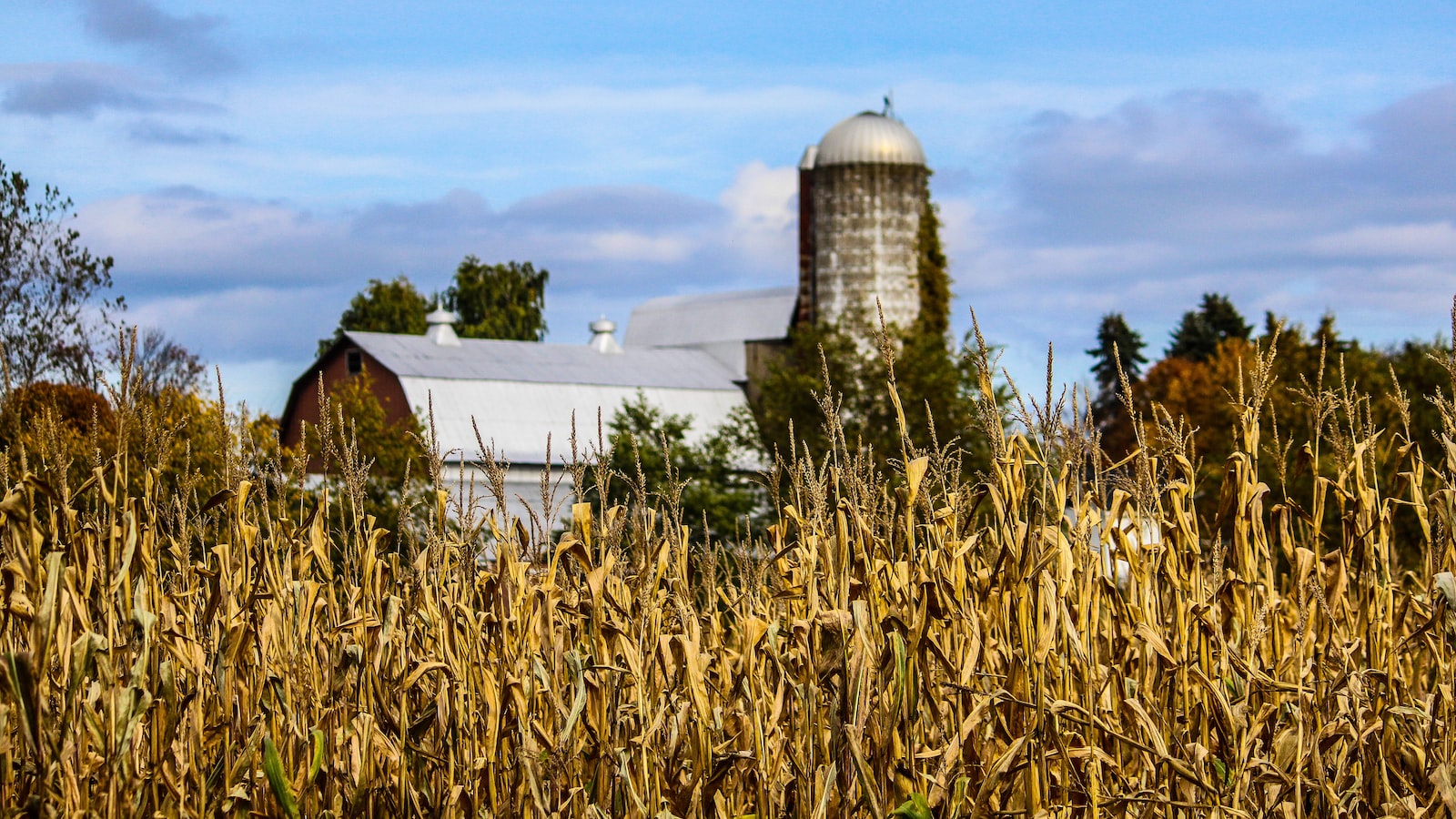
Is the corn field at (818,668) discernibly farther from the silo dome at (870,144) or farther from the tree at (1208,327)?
the tree at (1208,327)

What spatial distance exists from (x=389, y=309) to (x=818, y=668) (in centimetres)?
5858

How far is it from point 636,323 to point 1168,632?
53.2m

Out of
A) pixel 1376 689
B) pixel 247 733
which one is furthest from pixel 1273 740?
pixel 247 733

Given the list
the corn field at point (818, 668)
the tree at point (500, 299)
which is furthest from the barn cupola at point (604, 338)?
the corn field at point (818, 668)

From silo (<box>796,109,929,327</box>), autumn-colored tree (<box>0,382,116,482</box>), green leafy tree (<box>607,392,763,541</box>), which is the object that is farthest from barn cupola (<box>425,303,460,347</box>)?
autumn-colored tree (<box>0,382,116,482</box>)

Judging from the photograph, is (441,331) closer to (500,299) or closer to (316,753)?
(500,299)

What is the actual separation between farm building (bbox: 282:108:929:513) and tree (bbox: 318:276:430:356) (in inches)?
483

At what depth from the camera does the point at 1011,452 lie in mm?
3412

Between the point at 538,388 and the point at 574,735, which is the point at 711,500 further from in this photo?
the point at 574,735

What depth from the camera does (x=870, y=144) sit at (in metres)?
43.9

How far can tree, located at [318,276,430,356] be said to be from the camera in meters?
60.1

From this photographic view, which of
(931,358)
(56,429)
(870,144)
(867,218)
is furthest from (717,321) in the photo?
(56,429)

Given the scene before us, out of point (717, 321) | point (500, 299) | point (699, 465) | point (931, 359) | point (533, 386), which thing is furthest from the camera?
point (500, 299)

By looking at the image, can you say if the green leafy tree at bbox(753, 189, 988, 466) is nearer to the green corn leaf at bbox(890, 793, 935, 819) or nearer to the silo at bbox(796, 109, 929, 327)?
the silo at bbox(796, 109, 929, 327)
